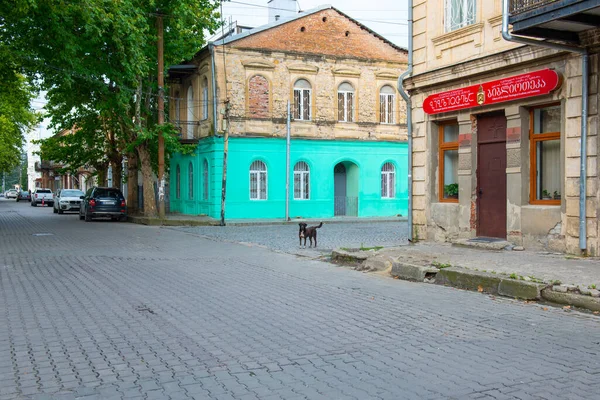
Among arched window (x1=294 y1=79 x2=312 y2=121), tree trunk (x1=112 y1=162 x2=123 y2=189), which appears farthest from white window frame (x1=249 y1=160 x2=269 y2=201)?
tree trunk (x1=112 y1=162 x2=123 y2=189)

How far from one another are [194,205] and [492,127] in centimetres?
2197

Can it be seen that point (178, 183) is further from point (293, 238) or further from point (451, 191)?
point (451, 191)

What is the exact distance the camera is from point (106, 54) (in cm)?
2497

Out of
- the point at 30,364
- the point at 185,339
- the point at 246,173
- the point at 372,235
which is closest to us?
the point at 30,364

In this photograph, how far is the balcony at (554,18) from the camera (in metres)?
10.1

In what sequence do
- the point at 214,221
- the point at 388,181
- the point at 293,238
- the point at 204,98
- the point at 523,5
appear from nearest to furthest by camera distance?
1. the point at 523,5
2. the point at 293,238
3. the point at 214,221
4. the point at 204,98
5. the point at 388,181

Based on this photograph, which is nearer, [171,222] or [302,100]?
[171,222]

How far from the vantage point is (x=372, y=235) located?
2044cm

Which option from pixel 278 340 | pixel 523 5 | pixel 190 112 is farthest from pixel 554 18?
pixel 190 112

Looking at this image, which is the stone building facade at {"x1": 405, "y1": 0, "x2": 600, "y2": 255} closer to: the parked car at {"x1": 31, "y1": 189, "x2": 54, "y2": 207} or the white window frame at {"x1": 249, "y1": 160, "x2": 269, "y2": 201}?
the white window frame at {"x1": 249, "y1": 160, "x2": 269, "y2": 201}

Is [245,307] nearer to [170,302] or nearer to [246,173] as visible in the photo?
[170,302]

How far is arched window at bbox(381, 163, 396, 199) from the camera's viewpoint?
33719 millimetres

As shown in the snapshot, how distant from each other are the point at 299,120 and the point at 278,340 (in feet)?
83.2

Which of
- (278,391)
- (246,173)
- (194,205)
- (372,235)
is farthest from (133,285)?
(194,205)
